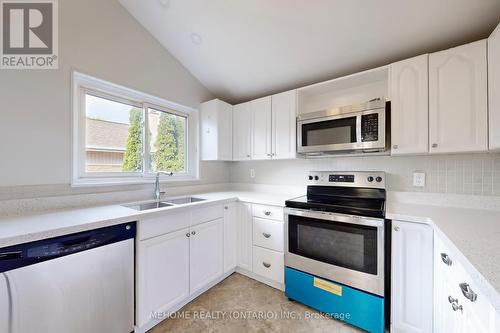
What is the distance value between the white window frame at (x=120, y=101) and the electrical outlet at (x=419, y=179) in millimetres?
2352

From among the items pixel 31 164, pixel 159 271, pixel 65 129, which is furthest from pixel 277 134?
pixel 31 164

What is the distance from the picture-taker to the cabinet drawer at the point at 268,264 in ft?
6.51

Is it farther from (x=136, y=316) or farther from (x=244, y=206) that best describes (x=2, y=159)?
(x=244, y=206)

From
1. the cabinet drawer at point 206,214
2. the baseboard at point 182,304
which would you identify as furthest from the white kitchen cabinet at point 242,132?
the baseboard at point 182,304

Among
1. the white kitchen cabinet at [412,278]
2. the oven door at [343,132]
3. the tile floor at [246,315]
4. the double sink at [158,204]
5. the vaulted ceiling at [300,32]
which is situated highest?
the vaulted ceiling at [300,32]

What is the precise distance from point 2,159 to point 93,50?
1060 millimetres

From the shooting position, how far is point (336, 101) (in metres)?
2.19

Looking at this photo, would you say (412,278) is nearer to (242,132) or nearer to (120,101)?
(242,132)

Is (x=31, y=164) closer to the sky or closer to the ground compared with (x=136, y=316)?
closer to the sky

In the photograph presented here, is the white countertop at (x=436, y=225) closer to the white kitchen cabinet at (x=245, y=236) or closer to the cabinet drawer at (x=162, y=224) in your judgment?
the cabinet drawer at (x=162, y=224)

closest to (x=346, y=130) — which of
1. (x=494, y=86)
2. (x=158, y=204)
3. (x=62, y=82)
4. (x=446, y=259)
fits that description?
(x=494, y=86)

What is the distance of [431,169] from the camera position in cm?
176

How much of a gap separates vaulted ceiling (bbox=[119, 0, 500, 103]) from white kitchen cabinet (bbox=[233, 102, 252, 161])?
37 cm

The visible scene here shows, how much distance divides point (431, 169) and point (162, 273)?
94.2 inches
